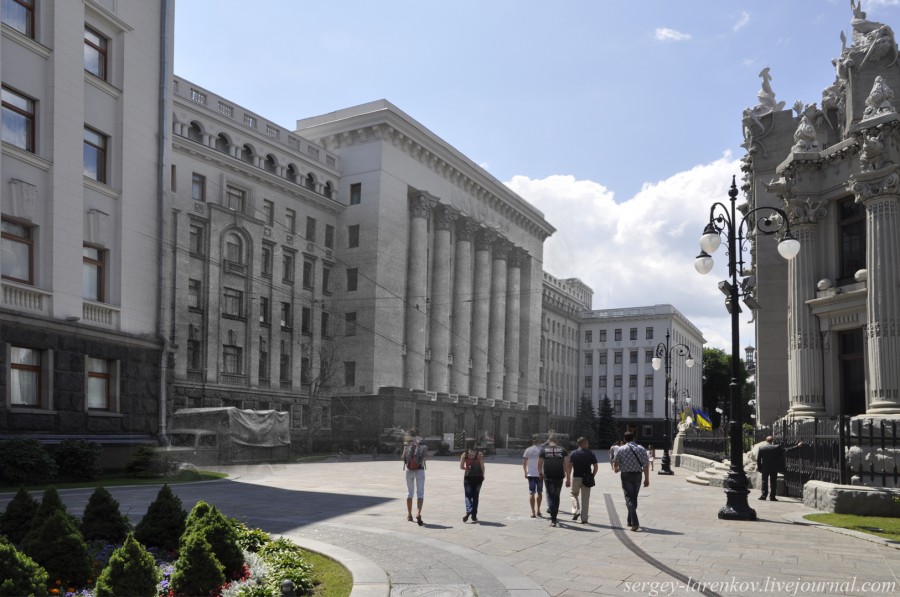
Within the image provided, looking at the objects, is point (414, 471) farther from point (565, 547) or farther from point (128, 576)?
point (128, 576)

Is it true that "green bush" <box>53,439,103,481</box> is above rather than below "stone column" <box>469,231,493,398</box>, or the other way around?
below

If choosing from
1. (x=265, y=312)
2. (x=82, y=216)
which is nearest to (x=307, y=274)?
(x=265, y=312)

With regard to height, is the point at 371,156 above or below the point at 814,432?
above

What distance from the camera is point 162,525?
9.89 meters

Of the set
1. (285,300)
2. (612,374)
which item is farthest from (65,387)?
(612,374)

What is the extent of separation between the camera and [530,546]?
42.1 feet

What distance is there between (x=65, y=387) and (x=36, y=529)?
1966cm

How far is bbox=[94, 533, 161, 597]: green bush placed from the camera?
22.0 feet

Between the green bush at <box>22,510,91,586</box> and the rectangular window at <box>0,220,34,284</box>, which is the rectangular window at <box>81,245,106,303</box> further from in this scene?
the green bush at <box>22,510,91,586</box>

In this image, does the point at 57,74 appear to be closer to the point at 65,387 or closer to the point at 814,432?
the point at 65,387

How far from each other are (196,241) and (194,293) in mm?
3279

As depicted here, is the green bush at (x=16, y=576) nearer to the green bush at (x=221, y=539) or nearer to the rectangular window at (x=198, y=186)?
the green bush at (x=221, y=539)

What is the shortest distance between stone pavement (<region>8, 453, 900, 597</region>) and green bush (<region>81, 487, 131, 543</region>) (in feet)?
9.12

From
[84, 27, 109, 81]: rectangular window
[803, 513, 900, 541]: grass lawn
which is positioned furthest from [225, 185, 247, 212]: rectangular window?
[803, 513, 900, 541]: grass lawn
